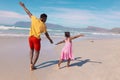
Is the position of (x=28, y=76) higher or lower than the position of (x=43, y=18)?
lower

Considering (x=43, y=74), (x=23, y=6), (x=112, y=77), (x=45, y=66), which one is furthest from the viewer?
(x=45, y=66)

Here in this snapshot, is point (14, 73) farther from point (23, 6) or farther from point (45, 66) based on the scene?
point (23, 6)

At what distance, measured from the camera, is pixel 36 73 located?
21.5ft

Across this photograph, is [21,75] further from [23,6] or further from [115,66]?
[115,66]

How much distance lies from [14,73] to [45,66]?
4.70 ft

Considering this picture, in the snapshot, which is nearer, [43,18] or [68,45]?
[43,18]

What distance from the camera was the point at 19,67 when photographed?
718cm

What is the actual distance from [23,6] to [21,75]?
80.3 inches

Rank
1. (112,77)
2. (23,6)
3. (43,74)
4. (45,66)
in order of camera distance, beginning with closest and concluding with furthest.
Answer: (112,77) < (43,74) < (23,6) < (45,66)

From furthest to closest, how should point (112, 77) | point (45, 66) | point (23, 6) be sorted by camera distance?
point (45, 66) < point (23, 6) < point (112, 77)

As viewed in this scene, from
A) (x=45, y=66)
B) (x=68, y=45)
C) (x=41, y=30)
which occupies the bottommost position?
(x=45, y=66)

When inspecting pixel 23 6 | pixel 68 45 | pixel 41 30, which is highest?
pixel 23 6

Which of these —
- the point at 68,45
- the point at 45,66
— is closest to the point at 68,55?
the point at 68,45

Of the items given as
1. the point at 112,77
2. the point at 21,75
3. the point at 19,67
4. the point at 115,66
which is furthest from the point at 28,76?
the point at 115,66
